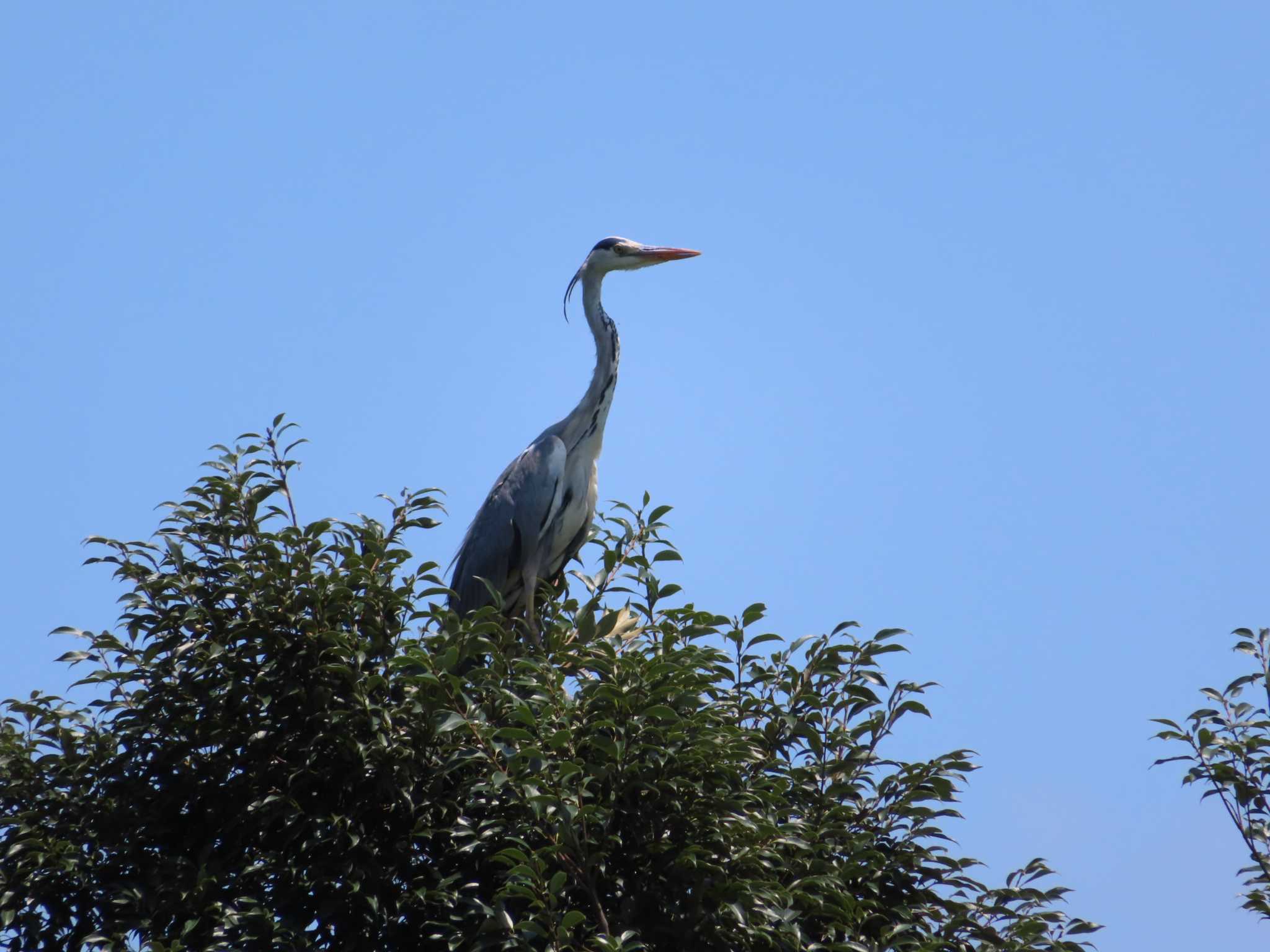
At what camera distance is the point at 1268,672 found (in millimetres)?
6039

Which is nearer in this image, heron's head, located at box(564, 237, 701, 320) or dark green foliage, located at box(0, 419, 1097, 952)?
dark green foliage, located at box(0, 419, 1097, 952)

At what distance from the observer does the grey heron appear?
890cm

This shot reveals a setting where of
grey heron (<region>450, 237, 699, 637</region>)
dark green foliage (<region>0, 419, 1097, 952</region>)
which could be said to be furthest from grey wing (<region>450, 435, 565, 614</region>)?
dark green foliage (<region>0, 419, 1097, 952</region>)

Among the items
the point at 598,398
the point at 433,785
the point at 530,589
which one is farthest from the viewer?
Result: the point at 598,398

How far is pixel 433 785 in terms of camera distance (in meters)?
5.49

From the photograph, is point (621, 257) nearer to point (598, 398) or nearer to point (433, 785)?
point (598, 398)

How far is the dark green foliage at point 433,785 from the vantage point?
4969mm

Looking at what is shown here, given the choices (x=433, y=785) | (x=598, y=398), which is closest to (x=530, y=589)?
(x=598, y=398)

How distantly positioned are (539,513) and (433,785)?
354cm

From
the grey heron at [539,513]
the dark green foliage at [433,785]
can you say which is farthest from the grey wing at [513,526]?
the dark green foliage at [433,785]

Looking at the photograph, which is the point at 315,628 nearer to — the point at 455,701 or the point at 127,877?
the point at 455,701

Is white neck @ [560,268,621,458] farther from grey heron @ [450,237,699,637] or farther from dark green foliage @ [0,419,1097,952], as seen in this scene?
dark green foliage @ [0,419,1097,952]

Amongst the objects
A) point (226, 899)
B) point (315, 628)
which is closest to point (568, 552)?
point (315, 628)

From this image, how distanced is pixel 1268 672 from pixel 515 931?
3493mm
